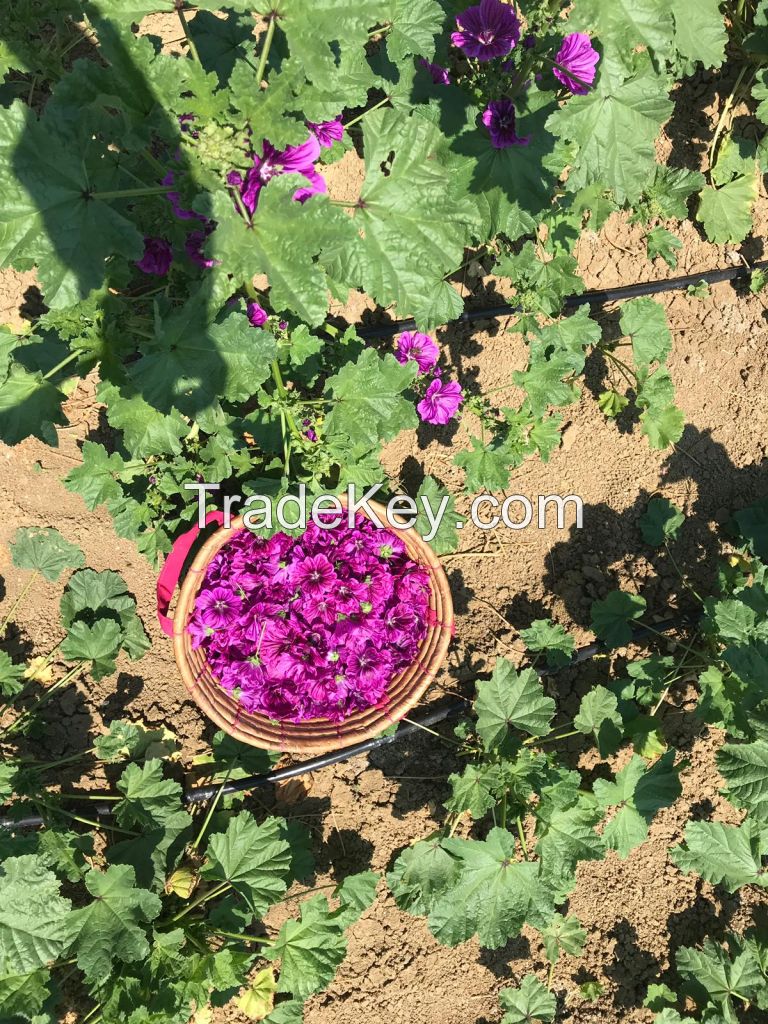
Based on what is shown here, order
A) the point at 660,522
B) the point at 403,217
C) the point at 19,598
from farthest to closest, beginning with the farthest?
the point at 660,522, the point at 19,598, the point at 403,217

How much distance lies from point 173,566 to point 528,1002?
2561 millimetres

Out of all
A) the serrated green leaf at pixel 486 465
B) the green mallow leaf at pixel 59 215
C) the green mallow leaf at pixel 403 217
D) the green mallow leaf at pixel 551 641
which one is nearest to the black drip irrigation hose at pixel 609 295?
the serrated green leaf at pixel 486 465

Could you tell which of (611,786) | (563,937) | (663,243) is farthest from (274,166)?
(563,937)

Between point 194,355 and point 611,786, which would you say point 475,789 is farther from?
point 194,355

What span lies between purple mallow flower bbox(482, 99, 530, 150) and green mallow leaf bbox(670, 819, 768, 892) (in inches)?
109

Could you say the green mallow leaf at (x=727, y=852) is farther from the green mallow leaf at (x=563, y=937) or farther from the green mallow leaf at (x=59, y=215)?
the green mallow leaf at (x=59, y=215)

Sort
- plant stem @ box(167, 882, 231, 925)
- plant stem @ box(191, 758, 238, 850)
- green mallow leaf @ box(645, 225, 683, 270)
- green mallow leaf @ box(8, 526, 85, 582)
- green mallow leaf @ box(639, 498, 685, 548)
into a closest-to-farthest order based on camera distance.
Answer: plant stem @ box(167, 882, 231, 925), plant stem @ box(191, 758, 238, 850), green mallow leaf @ box(8, 526, 85, 582), green mallow leaf @ box(645, 225, 683, 270), green mallow leaf @ box(639, 498, 685, 548)

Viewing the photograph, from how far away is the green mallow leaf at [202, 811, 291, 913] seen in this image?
327 centimetres

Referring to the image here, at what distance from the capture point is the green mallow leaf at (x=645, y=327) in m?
3.79

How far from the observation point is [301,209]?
2090mm

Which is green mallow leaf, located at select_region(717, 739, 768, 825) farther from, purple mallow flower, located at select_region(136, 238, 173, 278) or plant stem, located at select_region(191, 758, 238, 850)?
purple mallow flower, located at select_region(136, 238, 173, 278)

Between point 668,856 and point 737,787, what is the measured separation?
1.38 metres

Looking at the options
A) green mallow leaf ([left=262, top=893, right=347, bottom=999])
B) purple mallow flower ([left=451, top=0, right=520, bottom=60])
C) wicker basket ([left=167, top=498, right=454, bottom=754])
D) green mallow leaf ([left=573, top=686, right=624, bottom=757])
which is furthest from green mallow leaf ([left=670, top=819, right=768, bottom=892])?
purple mallow flower ([left=451, top=0, right=520, bottom=60])

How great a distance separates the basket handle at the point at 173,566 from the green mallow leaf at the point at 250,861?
880 millimetres
